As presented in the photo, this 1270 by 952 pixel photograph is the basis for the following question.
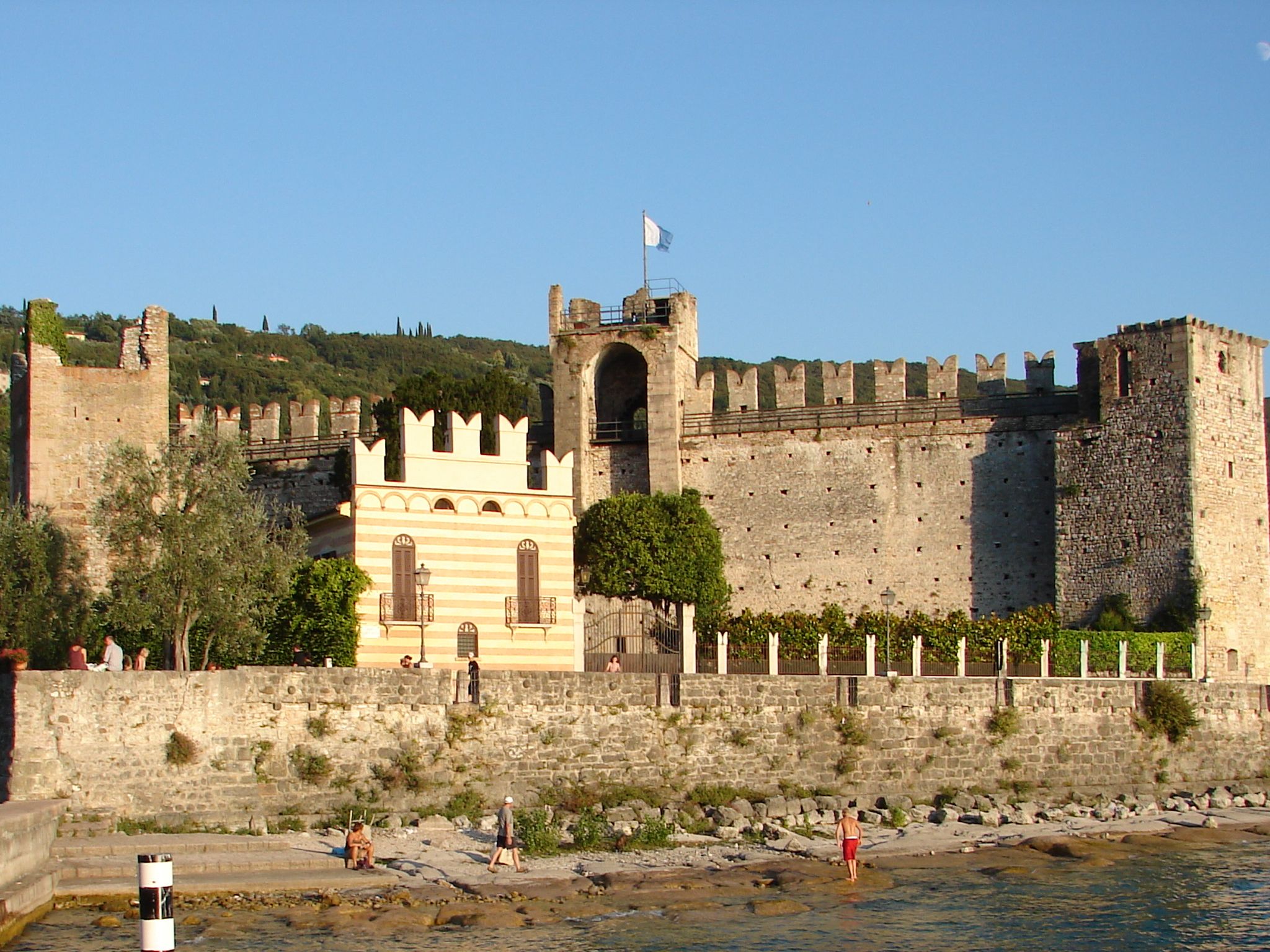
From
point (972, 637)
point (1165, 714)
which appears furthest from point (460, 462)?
point (1165, 714)

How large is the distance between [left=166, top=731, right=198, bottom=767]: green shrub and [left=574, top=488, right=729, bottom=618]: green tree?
15.9m

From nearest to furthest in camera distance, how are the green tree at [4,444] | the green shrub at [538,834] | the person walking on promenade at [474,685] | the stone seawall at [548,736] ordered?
Result: the stone seawall at [548,736], the green shrub at [538,834], the person walking on promenade at [474,685], the green tree at [4,444]

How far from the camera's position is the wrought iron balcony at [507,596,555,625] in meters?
32.6

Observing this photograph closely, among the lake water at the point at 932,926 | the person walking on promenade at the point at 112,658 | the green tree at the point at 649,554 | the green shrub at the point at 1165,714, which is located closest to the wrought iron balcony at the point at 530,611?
the green tree at the point at 649,554

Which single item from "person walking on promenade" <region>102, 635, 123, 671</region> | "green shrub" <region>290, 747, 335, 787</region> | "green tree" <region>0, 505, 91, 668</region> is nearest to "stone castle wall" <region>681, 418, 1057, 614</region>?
"green tree" <region>0, 505, 91, 668</region>

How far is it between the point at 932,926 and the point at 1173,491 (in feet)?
64.8

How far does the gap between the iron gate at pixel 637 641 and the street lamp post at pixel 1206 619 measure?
11006 millimetres

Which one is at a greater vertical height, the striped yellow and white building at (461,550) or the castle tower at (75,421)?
the castle tower at (75,421)

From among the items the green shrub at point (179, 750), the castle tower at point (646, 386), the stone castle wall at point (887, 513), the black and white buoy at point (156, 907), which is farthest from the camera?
the castle tower at point (646, 386)

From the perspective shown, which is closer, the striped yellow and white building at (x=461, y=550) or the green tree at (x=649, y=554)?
the striped yellow and white building at (x=461, y=550)

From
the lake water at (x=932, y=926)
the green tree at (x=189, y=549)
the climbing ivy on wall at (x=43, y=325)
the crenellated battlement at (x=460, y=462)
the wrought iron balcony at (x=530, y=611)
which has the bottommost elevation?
the lake water at (x=932, y=926)

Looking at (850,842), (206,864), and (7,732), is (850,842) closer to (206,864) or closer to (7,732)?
(206,864)

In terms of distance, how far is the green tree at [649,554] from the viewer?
3991cm

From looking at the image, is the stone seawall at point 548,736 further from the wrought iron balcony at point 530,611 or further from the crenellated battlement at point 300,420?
the crenellated battlement at point 300,420
